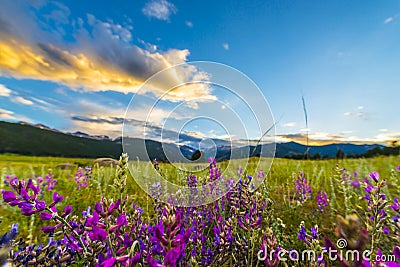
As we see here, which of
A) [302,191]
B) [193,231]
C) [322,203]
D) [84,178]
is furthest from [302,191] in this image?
[84,178]

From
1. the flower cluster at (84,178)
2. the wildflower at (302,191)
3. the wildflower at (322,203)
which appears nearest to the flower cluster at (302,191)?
the wildflower at (302,191)

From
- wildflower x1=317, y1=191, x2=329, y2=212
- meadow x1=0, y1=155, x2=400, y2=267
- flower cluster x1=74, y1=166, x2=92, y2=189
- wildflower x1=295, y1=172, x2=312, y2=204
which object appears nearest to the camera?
meadow x1=0, y1=155, x2=400, y2=267

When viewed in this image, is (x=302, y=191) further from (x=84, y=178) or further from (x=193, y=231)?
(x=84, y=178)

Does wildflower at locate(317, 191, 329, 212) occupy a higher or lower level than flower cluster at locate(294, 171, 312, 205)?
lower

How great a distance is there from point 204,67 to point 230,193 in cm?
136

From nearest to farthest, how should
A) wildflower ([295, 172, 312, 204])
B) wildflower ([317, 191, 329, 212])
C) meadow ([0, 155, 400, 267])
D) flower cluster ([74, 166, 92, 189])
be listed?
meadow ([0, 155, 400, 267]), wildflower ([317, 191, 329, 212]), wildflower ([295, 172, 312, 204]), flower cluster ([74, 166, 92, 189])

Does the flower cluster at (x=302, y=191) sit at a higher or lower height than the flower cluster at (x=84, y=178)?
higher

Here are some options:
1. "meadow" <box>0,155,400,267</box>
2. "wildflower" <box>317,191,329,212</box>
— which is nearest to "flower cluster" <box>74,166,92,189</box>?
"meadow" <box>0,155,400,267</box>

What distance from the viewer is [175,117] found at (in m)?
2.83

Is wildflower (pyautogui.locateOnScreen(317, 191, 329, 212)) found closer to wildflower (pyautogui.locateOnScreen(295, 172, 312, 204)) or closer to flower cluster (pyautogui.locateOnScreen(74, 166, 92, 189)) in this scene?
wildflower (pyautogui.locateOnScreen(295, 172, 312, 204))

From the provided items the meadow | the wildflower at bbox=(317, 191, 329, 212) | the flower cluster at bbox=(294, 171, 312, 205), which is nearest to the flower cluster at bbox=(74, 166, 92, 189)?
the meadow

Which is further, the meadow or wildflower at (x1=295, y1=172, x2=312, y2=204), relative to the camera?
wildflower at (x1=295, y1=172, x2=312, y2=204)

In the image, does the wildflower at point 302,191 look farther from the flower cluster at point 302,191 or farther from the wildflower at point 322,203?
the wildflower at point 322,203

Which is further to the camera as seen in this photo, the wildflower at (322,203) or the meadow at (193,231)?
the wildflower at (322,203)
